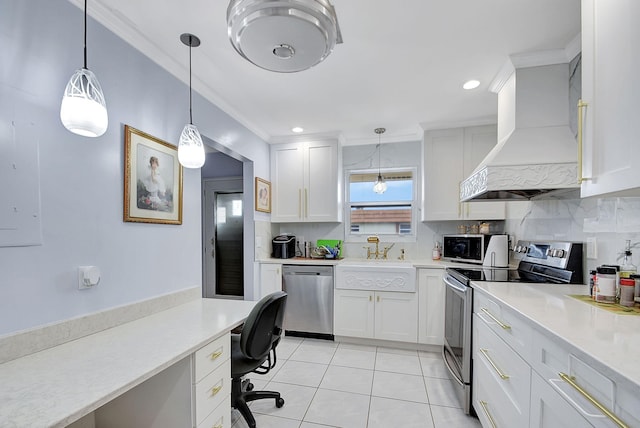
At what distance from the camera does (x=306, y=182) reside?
11.7 ft

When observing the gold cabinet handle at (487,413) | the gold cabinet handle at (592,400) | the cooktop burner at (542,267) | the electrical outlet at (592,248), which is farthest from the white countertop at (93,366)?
the electrical outlet at (592,248)

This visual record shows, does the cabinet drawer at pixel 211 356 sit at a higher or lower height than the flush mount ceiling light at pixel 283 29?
lower

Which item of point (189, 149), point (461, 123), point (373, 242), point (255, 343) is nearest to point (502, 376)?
point (255, 343)

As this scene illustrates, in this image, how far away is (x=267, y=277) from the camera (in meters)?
3.29

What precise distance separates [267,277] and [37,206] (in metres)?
2.34

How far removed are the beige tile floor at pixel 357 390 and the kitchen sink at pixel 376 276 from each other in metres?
0.68

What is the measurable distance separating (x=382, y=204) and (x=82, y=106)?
324 centimetres

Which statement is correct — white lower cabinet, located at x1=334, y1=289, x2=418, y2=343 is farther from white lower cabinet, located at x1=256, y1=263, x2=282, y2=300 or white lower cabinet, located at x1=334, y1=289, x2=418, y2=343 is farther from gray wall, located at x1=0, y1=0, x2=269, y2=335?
gray wall, located at x1=0, y1=0, x2=269, y2=335

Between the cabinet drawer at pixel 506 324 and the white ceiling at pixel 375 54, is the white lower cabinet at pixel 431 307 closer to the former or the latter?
the cabinet drawer at pixel 506 324

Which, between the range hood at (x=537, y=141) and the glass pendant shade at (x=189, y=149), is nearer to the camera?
the glass pendant shade at (x=189, y=149)

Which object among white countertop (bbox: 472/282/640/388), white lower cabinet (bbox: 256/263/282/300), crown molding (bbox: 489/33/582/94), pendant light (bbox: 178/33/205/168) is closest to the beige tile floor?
white lower cabinet (bbox: 256/263/282/300)

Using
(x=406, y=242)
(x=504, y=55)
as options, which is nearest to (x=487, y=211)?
(x=406, y=242)

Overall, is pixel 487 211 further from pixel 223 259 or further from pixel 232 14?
pixel 223 259

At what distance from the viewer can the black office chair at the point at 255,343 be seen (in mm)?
1576
